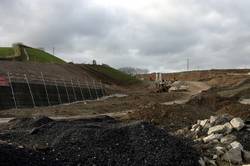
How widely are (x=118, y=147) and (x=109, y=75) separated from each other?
6799 centimetres

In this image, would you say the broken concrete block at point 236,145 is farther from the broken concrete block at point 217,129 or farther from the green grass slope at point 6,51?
the green grass slope at point 6,51

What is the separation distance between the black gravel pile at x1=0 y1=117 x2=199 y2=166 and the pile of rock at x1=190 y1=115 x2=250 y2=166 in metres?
0.85

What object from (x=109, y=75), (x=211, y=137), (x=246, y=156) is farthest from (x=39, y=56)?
(x=246, y=156)

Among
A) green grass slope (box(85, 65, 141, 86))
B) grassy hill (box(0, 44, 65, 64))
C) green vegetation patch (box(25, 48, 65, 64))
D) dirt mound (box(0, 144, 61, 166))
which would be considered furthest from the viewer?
green grass slope (box(85, 65, 141, 86))

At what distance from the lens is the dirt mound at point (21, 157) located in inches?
425

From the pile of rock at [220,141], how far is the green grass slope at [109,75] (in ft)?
190

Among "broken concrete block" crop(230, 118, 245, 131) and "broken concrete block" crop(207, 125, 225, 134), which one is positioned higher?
"broken concrete block" crop(230, 118, 245, 131)

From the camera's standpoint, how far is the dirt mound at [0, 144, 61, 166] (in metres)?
10.8

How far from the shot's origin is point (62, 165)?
11984mm


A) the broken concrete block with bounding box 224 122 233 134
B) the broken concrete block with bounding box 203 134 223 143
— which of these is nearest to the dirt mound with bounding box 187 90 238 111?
the broken concrete block with bounding box 224 122 233 134

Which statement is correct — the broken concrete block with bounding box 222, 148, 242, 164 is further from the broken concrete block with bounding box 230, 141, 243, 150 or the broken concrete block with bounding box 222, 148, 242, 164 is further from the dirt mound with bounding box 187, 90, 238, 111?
the dirt mound with bounding box 187, 90, 238, 111

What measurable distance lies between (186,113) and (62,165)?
13.0 metres

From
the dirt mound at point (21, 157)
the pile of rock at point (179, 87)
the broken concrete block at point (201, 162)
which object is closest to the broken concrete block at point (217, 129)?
the broken concrete block at point (201, 162)

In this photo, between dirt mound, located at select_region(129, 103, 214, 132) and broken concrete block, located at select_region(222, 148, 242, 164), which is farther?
dirt mound, located at select_region(129, 103, 214, 132)
